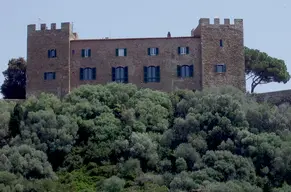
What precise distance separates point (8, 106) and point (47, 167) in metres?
7.57

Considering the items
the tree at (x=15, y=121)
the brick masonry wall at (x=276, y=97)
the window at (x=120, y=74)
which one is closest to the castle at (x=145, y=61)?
the window at (x=120, y=74)

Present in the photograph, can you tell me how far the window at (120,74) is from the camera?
55.1 m

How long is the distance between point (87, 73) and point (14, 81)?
7.12 m

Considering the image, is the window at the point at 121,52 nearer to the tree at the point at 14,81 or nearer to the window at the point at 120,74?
the window at the point at 120,74

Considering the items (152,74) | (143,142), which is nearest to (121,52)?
(152,74)

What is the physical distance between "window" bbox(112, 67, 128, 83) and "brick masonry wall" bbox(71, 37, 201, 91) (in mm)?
207

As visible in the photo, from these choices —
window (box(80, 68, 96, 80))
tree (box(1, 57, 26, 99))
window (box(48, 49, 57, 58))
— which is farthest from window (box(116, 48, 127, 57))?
tree (box(1, 57, 26, 99))

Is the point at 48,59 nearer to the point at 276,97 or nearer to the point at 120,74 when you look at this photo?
the point at 120,74

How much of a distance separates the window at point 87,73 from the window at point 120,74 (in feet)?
4.36

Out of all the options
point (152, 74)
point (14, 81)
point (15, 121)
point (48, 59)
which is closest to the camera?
point (15, 121)

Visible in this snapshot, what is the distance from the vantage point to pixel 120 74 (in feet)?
181

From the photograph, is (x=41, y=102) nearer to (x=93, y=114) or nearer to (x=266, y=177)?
(x=93, y=114)

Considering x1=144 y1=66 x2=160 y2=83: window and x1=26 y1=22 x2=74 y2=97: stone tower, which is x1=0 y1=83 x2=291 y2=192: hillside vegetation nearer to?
x1=144 y1=66 x2=160 y2=83: window

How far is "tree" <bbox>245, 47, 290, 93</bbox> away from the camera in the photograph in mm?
61969
